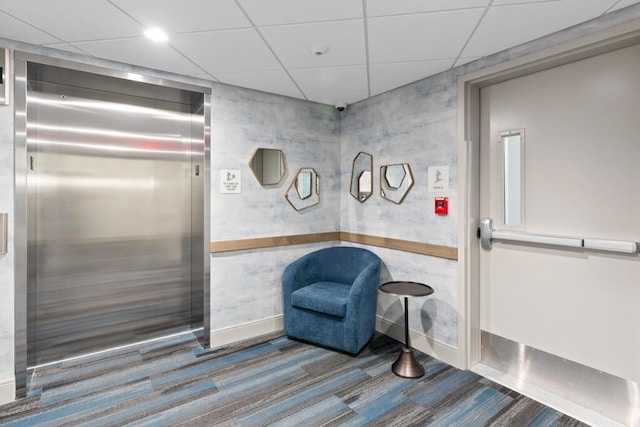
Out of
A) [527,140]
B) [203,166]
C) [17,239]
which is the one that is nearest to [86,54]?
[203,166]

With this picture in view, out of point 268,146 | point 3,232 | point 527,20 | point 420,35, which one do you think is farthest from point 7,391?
point 527,20

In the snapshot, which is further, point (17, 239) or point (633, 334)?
point (17, 239)

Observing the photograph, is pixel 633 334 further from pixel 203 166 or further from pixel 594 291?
pixel 203 166

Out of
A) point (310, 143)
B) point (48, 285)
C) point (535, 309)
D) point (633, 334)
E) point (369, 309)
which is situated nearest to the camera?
point (633, 334)

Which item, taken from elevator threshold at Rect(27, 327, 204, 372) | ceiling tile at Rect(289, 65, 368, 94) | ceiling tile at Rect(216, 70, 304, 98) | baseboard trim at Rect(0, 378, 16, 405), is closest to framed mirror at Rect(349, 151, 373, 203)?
ceiling tile at Rect(289, 65, 368, 94)

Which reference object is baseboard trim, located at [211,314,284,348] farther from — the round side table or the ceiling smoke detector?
the ceiling smoke detector

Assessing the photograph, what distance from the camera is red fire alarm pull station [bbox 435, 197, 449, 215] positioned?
9.59ft

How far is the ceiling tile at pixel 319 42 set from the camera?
2160mm

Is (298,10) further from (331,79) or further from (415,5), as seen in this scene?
(331,79)

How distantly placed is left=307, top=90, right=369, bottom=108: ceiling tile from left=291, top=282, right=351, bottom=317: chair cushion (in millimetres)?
2084

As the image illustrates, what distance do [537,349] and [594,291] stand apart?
2.08 ft

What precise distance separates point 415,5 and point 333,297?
2353mm

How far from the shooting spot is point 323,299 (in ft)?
10.0

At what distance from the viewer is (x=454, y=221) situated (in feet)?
9.41
